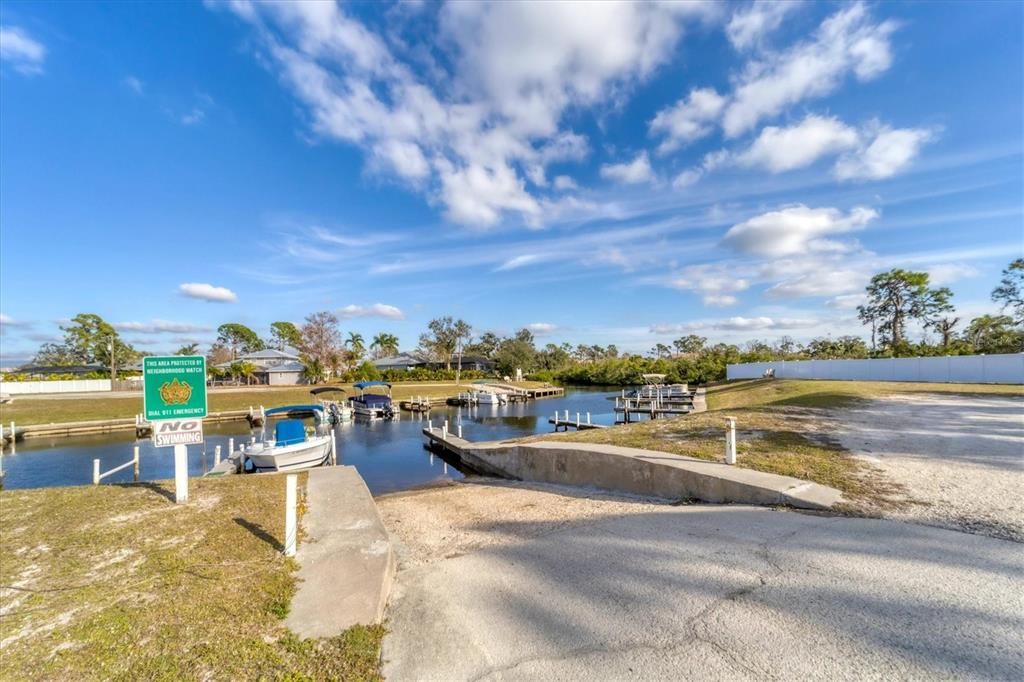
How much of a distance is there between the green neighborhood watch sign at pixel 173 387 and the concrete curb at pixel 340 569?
7.53 ft

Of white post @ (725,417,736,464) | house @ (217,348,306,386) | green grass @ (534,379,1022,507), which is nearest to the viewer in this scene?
green grass @ (534,379,1022,507)

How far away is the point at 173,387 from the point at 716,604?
24.1 ft

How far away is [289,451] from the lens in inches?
587

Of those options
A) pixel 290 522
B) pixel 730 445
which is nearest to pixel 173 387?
pixel 290 522

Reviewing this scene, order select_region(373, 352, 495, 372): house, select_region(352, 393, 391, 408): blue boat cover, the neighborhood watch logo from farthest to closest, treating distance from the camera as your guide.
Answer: select_region(373, 352, 495, 372): house → select_region(352, 393, 391, 408): blue boat cover → the neighborhood watch logo

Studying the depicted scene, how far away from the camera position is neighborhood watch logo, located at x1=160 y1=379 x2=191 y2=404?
6.39 m

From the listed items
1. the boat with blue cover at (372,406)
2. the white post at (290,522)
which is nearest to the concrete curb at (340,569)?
the white post at (290,522)

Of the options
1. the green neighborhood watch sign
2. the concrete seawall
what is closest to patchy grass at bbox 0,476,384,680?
the green neighborhood watch sign

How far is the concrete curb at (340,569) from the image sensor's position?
3.55 m

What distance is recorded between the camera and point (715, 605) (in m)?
3.43

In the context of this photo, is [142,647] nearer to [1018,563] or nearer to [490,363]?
[1018,563]

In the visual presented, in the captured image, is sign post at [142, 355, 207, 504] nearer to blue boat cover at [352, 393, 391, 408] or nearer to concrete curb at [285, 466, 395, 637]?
concrete curb at [285, 466, 395, 637]

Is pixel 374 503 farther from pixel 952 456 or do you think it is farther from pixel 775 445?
pixel 952 456

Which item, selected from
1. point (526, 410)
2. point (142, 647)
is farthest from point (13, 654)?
point (526, 410)
